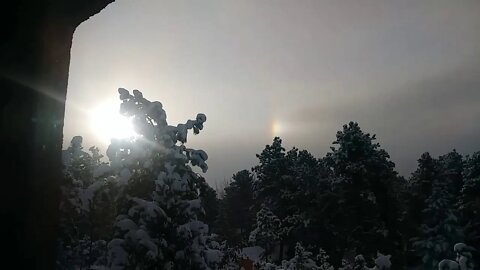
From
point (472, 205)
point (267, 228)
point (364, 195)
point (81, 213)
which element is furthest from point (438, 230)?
point (81, 213)

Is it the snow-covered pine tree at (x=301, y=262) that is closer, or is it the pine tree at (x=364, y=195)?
the snow-covered pine tree at (x=301, y=262)

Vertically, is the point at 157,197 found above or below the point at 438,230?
above

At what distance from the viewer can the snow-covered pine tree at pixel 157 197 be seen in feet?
43.4

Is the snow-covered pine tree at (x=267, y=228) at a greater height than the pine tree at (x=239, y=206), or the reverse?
the pine tree at (x=239, y=206)

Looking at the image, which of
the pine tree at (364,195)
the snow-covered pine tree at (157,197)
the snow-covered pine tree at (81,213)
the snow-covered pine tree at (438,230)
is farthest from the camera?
the snow-covered pine tree at (438,230)

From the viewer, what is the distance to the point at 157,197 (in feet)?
46.2

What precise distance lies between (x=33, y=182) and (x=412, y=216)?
1867 inches

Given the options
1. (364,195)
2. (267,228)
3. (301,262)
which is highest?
(364,195)

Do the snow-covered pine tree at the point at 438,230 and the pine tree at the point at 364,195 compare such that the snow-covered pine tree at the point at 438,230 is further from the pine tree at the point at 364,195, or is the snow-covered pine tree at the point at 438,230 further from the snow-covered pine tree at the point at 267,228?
the snow-covered pine tree at the point at 267,228

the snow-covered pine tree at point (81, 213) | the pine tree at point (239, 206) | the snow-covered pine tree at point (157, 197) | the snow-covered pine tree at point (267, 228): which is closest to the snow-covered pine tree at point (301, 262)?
the snow-covered pine tree at point (157, 197)

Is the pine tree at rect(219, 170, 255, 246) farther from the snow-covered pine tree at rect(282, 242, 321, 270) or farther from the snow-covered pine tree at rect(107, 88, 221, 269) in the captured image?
the snow-covered pine tree at rect(107, 88, 221, 269)

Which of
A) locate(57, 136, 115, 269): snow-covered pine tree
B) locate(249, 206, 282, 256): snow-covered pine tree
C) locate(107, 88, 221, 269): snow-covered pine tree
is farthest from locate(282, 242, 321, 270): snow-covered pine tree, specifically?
locate(249, 206, 282, 256): snow-covered pine tree

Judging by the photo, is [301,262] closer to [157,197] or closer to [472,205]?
[157,197]

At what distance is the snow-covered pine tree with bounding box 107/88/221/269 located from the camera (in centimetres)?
1324
